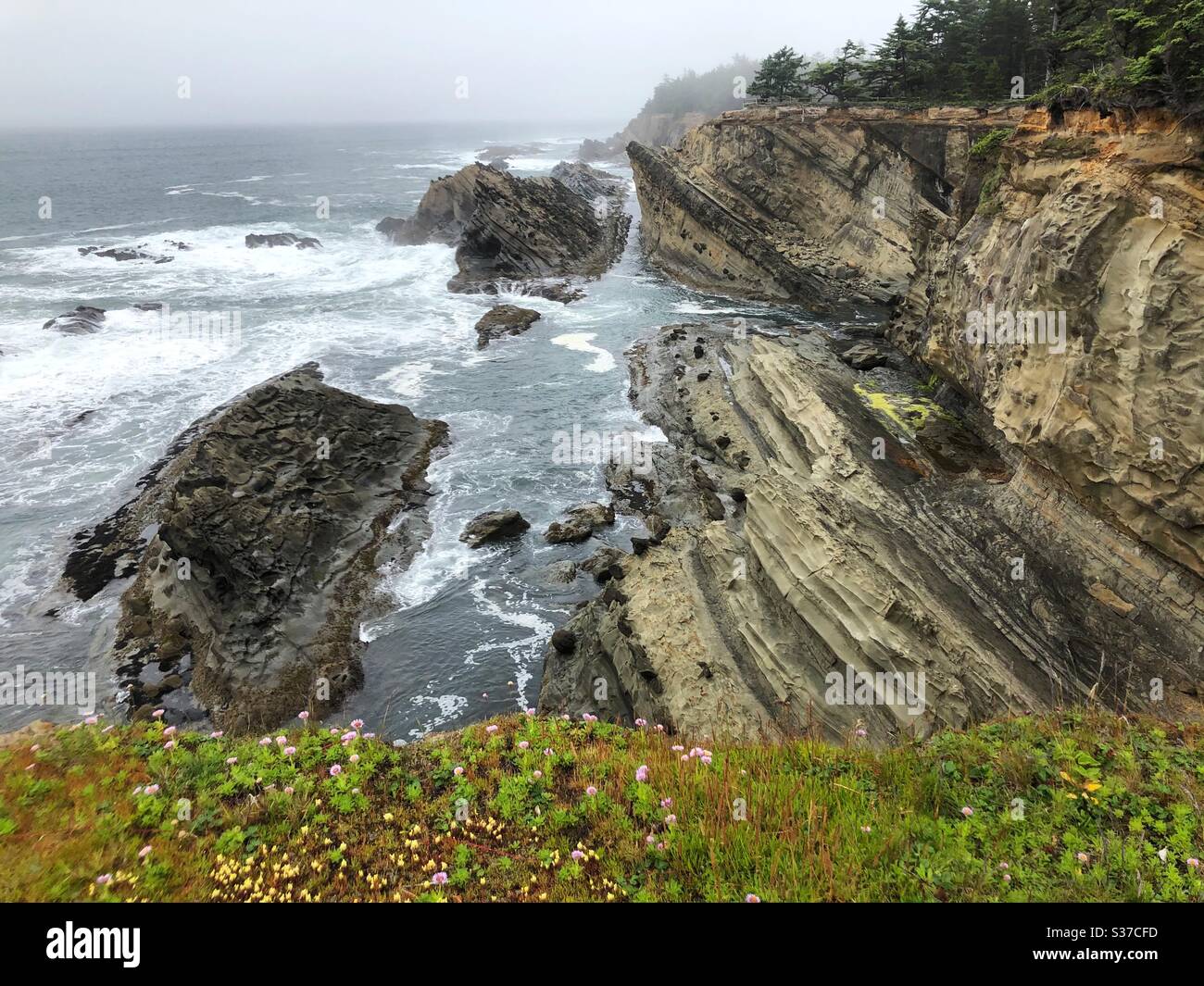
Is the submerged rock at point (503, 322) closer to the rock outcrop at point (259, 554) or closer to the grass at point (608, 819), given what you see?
the rock outcrop at point (259, 554)

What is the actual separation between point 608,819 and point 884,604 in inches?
330

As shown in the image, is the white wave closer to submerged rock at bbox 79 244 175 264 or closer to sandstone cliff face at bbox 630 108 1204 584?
sandstone cliff face at bbox 630 108 1204 584

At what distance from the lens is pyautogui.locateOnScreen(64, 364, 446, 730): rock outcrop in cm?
1594

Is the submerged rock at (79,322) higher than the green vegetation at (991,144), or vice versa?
the green vegetation at (991,144)

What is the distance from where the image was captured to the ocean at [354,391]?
1720 centimetres

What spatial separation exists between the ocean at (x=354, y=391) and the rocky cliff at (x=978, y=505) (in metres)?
3.08

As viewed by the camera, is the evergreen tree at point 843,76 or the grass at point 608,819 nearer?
the grass at point 608,819

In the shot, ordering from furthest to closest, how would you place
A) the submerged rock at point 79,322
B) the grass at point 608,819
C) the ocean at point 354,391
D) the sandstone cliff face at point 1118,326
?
the submerged rock at point 79,322, the ocean at point 354,391, the sandstone cliff face at point 1118,326, the grass at point 608,819

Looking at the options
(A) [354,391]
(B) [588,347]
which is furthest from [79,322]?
(B) [588,347]

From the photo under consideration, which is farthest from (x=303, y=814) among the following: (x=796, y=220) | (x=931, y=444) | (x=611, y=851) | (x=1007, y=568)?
(x=796, y=220)

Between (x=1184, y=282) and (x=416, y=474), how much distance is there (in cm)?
2165

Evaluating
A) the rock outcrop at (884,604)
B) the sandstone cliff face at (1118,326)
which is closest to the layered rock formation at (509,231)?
the rock outcrop at (884,604)

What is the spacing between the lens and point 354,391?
30375mm

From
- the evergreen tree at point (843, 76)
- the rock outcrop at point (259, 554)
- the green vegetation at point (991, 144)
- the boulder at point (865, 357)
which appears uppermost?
the evergreen tree at point (843, 76)
